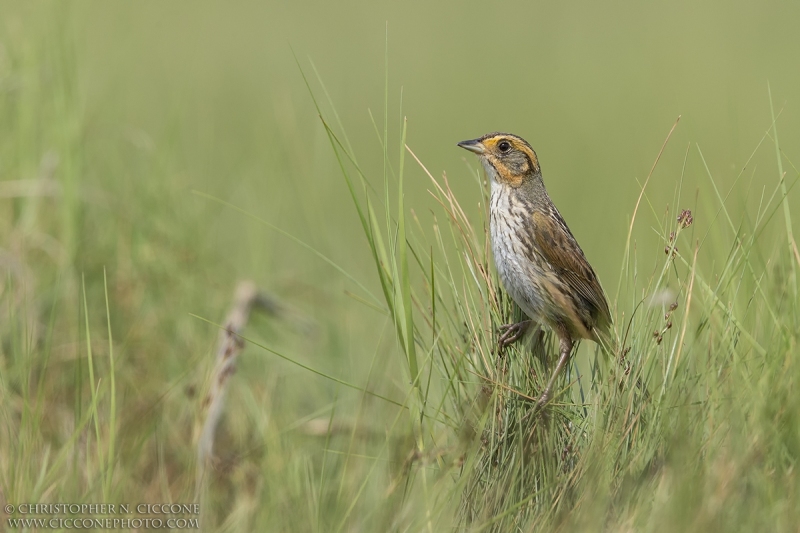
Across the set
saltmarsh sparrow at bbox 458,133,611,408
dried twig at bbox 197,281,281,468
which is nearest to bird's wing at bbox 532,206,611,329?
saltmarsh sparrow at bbox 458,133,611,408

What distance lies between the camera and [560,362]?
3.60 meters

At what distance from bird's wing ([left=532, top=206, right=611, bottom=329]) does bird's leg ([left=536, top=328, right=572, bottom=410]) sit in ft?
1.52

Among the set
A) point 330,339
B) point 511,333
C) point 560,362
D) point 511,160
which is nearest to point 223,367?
point 511,333

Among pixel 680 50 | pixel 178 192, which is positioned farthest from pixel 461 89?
pixel 178 192

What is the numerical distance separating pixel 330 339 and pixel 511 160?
2.03 meters

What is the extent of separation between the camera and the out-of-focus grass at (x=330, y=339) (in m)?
2.89

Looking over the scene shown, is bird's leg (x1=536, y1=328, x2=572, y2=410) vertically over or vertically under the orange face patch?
under

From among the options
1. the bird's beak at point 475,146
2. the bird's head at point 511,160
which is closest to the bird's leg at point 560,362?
the bird's head at point 511,160

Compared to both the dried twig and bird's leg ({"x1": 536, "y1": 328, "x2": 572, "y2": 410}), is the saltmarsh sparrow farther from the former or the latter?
the dried twig

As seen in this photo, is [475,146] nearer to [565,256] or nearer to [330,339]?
[565,256]

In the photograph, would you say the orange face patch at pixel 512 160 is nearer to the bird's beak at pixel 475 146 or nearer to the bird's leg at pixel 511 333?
the bird's beak at pixel 475 146

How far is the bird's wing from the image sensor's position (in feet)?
14.8

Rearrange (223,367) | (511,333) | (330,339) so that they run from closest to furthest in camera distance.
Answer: (511,333) < (223,367) < (330,339)

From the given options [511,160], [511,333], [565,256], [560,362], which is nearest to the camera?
[560,362]
